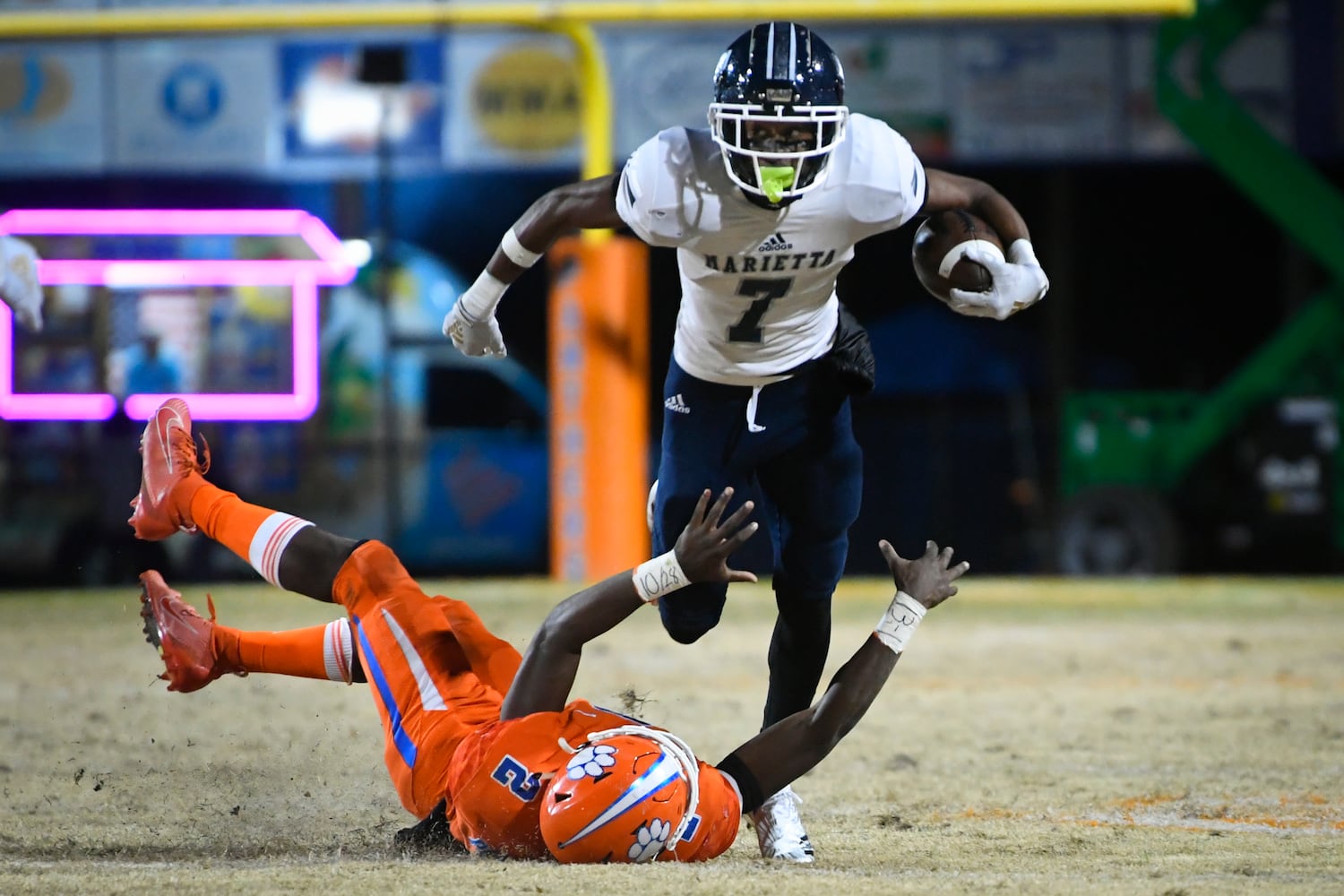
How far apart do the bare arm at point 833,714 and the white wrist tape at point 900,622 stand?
13 millimetres

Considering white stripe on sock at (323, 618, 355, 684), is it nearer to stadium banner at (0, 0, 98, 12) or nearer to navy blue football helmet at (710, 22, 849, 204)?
navy blue football helmet at (710, 22, 849, 204)

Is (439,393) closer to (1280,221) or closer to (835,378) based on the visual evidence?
(1280,221)

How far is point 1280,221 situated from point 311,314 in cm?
755

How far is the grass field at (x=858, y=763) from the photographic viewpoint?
365 cm

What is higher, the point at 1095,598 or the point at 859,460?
the point at 859,460

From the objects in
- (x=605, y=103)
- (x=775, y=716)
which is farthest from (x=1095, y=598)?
(x=775, y=716)

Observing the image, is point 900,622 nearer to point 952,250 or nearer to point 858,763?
point 952,250

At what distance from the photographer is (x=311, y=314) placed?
1249 cm

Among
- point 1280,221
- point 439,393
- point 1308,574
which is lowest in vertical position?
point 1308,574

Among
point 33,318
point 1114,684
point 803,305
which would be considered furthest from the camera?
point 1114,684

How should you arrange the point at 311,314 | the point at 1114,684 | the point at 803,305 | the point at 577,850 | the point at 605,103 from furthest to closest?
the point at 311,314 < the point at 605,103 < the point at 1114,684 < the point at 803,305 < the point at 577,850

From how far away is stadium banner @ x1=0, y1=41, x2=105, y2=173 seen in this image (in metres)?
12.1

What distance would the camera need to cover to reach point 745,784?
376 cm

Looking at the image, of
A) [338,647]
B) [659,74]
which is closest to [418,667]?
[338,647]
